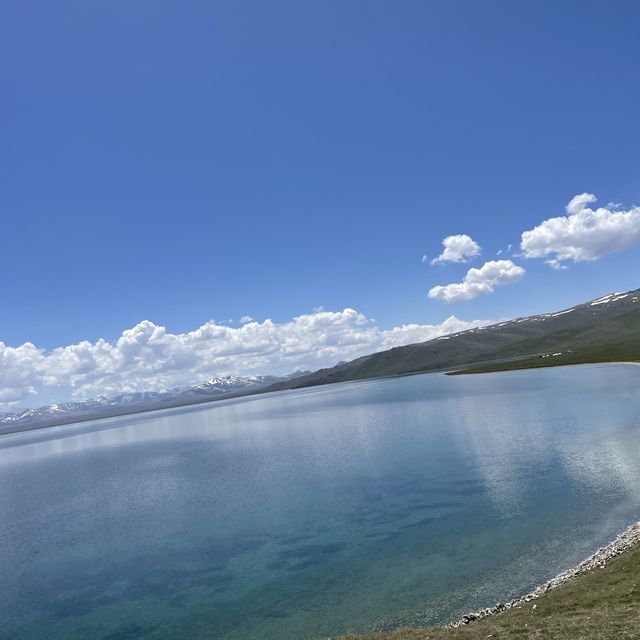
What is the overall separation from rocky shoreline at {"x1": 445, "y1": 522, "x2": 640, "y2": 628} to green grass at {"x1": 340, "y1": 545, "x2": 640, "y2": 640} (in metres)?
1.06

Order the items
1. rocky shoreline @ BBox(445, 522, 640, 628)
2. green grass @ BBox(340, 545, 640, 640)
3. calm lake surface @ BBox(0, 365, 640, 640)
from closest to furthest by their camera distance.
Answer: green grass @ BBox(340, 545, 640, 640) → rocky shoreline @ BBox(445, 522, 640, 628) → calm lake surface @ BBox(0, 365, 640, 640)

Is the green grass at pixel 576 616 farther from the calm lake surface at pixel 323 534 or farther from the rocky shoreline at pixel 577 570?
the calm lake surface at pixel 323 534

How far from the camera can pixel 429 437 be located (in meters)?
86.4

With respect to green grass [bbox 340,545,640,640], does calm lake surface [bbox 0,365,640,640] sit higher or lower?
lower

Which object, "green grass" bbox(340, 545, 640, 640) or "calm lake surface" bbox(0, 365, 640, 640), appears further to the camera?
"calm lake surface" bbox(0, 365, 640, 640)

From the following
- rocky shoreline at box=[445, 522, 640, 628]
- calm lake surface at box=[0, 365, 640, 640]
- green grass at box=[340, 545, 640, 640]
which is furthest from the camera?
calm lake surface at box=[0, 365, 640, 640]

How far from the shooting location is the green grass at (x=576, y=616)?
1895 centimetres

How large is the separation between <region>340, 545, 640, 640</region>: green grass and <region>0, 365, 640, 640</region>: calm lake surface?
3.95m

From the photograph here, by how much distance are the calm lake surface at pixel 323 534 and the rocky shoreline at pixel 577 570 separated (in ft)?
3.72

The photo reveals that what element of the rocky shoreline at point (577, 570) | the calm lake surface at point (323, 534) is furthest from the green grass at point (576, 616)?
the calm lake surface at point (323, 534)

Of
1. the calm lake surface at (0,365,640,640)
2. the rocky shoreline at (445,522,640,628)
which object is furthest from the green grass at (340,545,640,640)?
the calm lake surface at (0,365,640,640)

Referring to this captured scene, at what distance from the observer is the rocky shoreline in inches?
1009

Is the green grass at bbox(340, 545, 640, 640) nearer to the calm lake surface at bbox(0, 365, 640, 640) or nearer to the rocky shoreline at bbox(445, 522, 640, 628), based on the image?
the rocky shoreline at bbox(445, 522, 640, 628)

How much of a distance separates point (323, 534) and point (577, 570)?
21.3 meters
